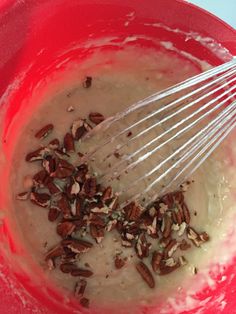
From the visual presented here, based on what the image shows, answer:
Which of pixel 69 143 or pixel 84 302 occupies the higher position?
pixel 69 143

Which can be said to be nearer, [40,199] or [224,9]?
[40,199]

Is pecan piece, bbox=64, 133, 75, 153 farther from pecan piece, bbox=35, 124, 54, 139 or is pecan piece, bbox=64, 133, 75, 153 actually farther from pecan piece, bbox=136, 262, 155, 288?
pecan piece, bbox=136, 262, 155, 288

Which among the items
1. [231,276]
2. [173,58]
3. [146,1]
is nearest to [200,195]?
[231,276]

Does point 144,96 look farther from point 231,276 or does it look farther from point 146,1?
point 231,276

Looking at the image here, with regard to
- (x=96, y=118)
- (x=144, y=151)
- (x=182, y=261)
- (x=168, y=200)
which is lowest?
(x=182, y=261)

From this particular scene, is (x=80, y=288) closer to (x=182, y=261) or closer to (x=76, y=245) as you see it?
(x=76, y=245)

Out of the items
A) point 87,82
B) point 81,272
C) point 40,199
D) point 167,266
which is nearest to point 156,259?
point 167,266
